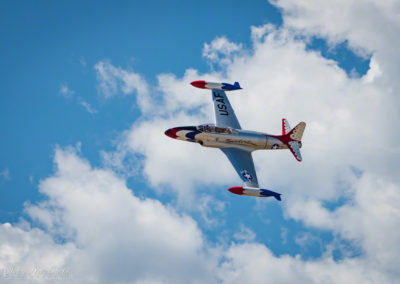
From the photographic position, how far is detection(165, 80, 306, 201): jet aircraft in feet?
150

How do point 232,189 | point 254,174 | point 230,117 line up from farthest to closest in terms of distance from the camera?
point 230,117 → point 254,174 → point 232,189

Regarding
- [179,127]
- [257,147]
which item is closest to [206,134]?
[179,127]

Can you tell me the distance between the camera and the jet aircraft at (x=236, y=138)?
45.8 metres

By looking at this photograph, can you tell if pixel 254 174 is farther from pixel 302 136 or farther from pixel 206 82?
pixel 206 82

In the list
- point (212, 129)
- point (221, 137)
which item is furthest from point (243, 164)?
point (212, 129)

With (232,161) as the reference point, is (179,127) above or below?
above

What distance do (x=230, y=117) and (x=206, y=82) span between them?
516 centimetres

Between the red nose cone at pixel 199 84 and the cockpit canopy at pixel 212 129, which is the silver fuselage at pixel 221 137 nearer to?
the cockpit canopy at pixel 212 129

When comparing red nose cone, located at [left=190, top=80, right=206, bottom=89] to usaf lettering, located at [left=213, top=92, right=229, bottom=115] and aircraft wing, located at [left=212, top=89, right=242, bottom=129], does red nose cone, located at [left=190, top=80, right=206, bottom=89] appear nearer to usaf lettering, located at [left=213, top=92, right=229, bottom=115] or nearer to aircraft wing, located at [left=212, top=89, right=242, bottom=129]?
aircraft wing, located at [left=212, top=89, right=242, bottom=129]

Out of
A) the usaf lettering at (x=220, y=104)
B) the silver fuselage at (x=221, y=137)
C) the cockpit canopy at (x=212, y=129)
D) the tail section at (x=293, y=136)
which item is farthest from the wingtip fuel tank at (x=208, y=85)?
the tail section at (x=293, y=136)

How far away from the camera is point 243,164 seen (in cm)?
4678

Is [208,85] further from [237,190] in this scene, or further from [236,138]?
[237,190]

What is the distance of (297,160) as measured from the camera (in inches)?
1914

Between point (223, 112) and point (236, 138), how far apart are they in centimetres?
394
